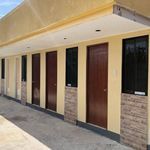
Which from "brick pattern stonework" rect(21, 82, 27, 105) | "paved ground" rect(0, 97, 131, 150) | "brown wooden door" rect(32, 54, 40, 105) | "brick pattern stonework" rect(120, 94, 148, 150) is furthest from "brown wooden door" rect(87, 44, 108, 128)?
"brick pattern stonework" rect(21, 82, 27, 105)

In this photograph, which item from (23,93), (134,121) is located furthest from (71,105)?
(23,93)

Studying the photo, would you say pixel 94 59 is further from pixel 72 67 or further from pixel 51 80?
pixel 51 80

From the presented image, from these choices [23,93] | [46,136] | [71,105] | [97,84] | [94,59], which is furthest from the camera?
[23,93]

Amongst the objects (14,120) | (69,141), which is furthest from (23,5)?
(69,141)

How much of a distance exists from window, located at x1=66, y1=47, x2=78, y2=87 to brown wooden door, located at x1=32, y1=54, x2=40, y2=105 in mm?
2725

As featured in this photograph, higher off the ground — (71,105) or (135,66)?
(135,66)

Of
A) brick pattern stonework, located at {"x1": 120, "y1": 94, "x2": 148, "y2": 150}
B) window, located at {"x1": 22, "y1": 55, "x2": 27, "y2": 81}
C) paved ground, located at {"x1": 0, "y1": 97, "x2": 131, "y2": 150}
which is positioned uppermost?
window, located at {"x1": 22, "y1": 55, "x2": 27, "y2": 81}

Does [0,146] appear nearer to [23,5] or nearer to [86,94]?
[86,94]

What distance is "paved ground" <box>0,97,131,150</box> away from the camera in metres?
5.61

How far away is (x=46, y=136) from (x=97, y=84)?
204cm

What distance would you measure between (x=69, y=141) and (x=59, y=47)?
12.5 feet

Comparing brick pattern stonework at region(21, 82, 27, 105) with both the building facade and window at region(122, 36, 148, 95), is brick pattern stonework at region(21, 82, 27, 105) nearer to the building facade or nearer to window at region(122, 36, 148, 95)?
the building facade

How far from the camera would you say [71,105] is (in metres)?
7.98

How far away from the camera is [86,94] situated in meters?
7.32
